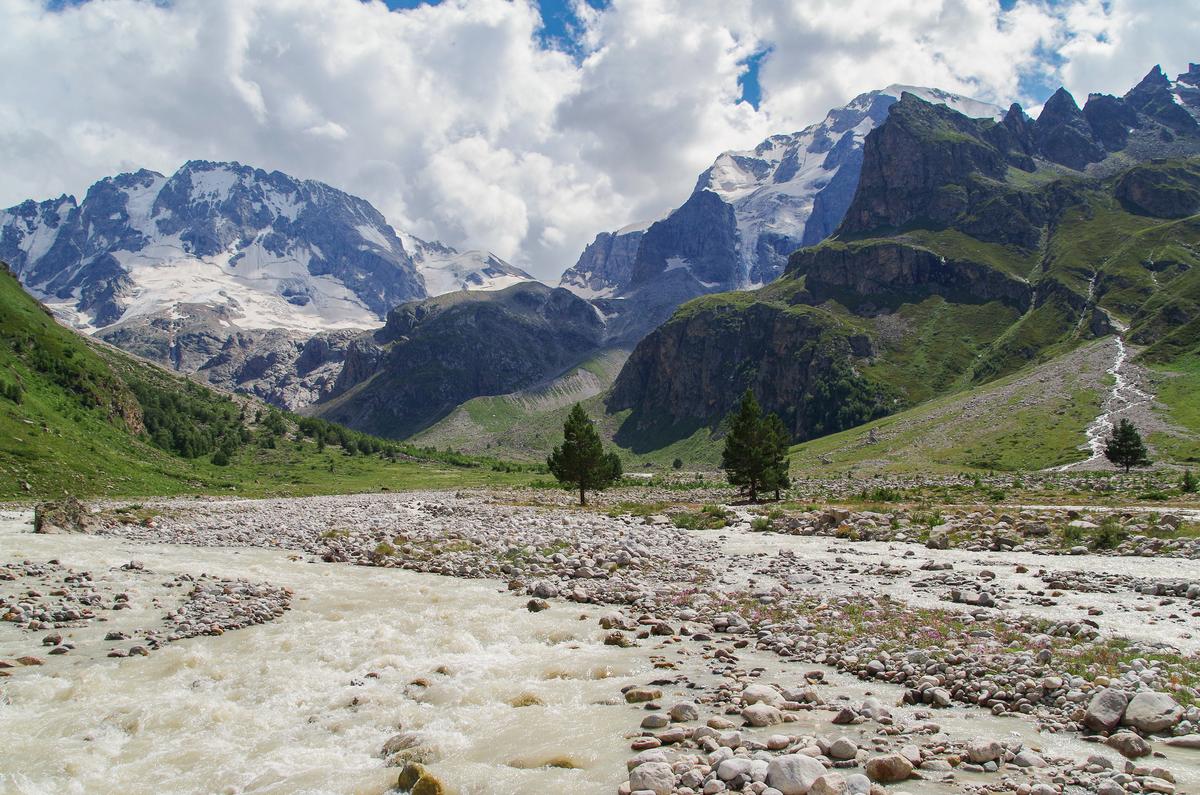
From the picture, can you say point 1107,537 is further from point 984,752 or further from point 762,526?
point 984,752

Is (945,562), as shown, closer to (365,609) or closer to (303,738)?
Result: (365,609)

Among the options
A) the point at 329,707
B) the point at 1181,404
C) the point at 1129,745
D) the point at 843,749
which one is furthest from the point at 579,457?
the point at 1181,404

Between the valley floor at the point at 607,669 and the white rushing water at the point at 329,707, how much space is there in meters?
0.08

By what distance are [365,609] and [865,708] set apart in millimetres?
18040

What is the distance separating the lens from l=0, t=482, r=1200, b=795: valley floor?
11375 millimetres

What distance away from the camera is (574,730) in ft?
44.3

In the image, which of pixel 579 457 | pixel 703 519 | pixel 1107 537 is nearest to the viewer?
pixel 1107 537

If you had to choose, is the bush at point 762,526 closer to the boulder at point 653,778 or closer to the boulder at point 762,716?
the boulder at point 762,716

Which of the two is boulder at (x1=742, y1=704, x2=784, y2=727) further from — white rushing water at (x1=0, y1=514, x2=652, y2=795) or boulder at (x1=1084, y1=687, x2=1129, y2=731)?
boulder at (x1=1084, y1=687, x2=1129, y2=731)

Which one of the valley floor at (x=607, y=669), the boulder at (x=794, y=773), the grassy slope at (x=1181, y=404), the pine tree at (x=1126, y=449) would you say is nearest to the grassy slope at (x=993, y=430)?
the grassy slope at (x=1181, y=404)

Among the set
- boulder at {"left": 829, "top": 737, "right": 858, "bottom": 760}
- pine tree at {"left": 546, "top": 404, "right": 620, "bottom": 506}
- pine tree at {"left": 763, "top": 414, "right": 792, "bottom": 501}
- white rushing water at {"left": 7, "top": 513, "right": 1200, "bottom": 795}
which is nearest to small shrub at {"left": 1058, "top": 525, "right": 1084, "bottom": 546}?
white rushing water at {"left": 7, "top": 513, "right": 1200, "bottom": 795}

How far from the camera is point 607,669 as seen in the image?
17.2 metres

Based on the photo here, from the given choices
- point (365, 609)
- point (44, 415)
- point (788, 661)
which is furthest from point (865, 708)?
point (44, 415)

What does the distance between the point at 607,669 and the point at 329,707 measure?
6.70 meters
